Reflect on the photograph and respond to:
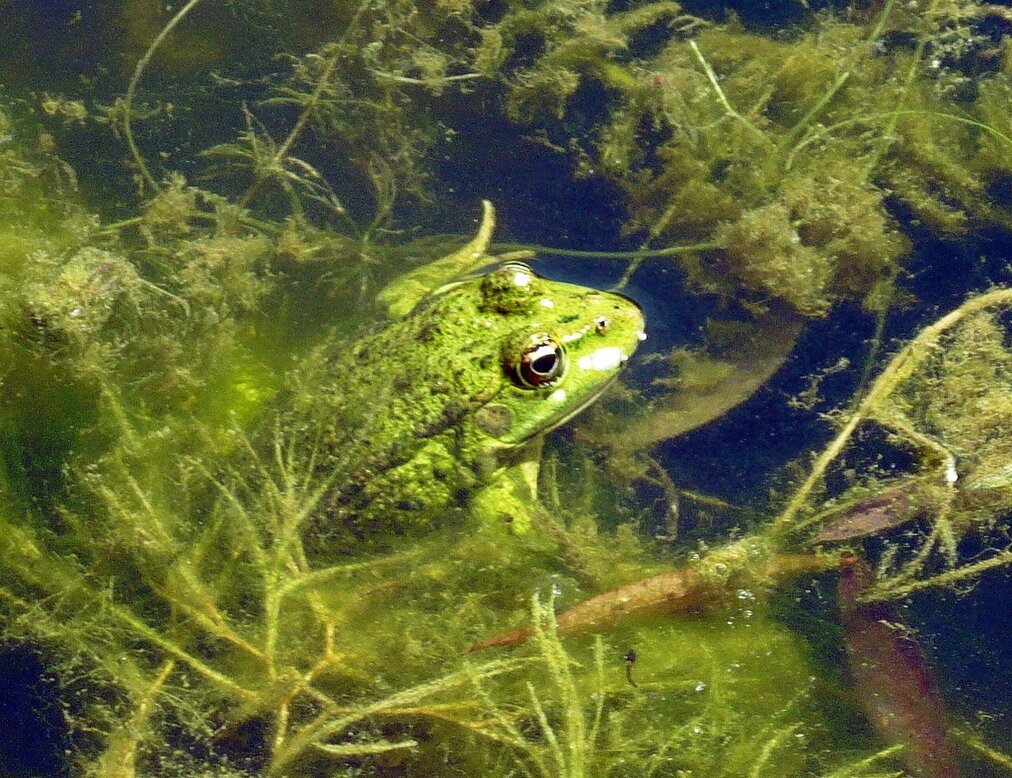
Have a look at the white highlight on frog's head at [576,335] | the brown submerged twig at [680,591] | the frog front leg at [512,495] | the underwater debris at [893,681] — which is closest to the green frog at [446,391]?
the white highlight on frog's head at [576,335]

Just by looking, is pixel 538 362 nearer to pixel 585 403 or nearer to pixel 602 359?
pixel 602 359

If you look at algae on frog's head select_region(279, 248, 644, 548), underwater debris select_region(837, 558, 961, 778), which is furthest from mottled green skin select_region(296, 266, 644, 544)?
underwater debris select_region(837, 558, 961, 778)

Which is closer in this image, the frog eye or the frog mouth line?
the frog eye

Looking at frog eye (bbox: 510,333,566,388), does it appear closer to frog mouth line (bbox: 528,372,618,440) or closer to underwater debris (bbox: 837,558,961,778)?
frog mouth line (bbox: 528,372,618,440)

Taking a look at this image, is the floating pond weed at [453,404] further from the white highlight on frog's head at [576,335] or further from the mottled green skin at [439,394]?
the white highlight on frog's head at [576,335]

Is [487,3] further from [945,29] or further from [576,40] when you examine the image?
[945,29]

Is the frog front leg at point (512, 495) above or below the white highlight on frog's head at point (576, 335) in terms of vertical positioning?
below

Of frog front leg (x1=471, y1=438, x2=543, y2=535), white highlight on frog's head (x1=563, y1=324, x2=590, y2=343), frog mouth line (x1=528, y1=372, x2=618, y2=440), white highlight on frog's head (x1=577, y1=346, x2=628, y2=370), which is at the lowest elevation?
frog front leg (x1=471, y1=438, x2=543, y2=535)

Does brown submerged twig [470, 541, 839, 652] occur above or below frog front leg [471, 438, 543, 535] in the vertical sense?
below
